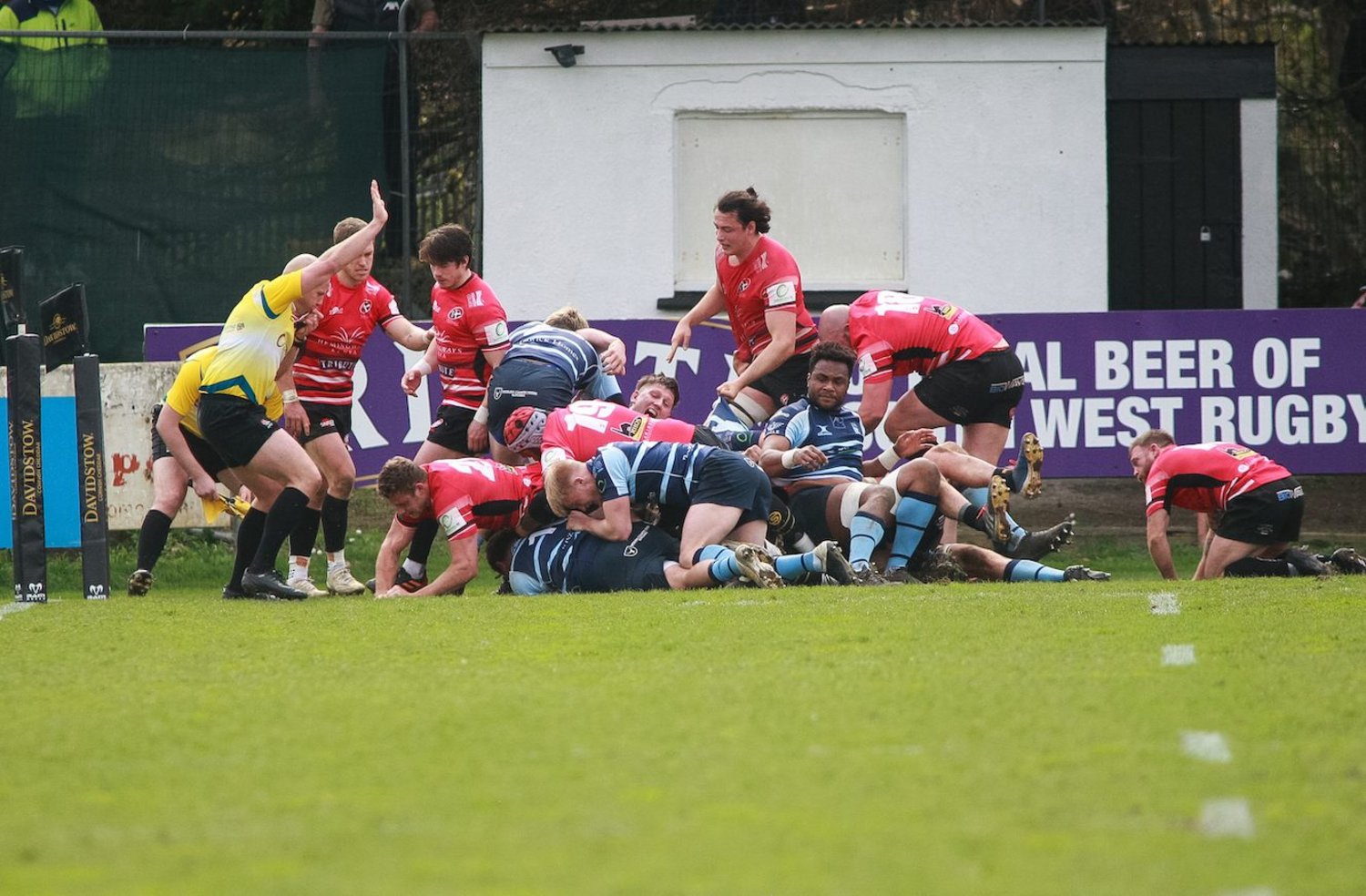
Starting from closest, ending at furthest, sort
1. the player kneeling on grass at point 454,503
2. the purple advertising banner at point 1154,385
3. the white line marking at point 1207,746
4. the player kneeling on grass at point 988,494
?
1. the white line marking at point 1207,746
2. the player kneeling on grass at point 454,503
3. the player kneeling on grass at point 988,494
4. the purple advertising banner at point 1154,385

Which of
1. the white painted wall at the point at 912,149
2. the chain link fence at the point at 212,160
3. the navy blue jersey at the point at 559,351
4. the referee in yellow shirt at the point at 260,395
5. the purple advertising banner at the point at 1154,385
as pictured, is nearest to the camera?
the referee in yellow shirt at the point at 260,395

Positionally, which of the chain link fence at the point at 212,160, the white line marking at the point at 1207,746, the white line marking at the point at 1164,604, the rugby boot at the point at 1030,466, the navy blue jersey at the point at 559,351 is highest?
the chain link fence at the point at 212,160

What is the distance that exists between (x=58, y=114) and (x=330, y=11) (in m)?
2.60

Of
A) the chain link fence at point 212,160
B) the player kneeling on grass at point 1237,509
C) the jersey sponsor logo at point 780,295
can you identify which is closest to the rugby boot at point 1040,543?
the player kneeling on grass at point 1237,509

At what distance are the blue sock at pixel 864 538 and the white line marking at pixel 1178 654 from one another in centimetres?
318

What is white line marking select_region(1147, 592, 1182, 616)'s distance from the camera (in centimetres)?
747

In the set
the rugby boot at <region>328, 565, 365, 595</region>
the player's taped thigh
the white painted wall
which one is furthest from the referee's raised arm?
the white painted wall

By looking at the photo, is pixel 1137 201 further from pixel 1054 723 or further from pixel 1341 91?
pixel 1054 723

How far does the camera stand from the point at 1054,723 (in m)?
4.77

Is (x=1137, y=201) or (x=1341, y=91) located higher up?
(x=1341, y=91)

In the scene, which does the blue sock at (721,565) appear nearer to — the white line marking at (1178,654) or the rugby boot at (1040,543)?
the rugby boot at (1040,543)

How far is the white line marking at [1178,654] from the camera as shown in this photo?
5940mm

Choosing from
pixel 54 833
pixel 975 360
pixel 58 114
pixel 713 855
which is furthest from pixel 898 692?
pixel 58 114

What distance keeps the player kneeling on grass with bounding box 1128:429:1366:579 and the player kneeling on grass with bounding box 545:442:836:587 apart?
236 cm
